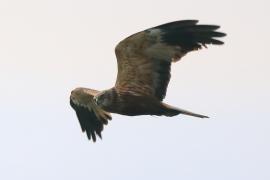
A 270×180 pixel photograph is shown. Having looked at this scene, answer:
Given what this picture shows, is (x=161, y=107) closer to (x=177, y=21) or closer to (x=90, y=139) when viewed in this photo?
(x=177, y=21)

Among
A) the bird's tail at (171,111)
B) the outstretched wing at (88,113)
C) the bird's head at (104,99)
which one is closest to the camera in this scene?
the bird's tail at (171,111)

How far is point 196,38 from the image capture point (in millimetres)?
19359

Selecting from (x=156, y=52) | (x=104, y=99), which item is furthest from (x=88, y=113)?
(x=156, y=52)

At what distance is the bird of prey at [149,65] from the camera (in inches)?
763

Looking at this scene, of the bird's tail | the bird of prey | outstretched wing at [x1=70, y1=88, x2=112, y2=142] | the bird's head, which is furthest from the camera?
outstretched wing at [x1=70, y1=88, x2=112, y2=142]

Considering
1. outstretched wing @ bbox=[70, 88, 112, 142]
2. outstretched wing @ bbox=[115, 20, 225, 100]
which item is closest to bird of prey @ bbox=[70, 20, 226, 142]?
outstretched wing @ bbox=[115, 20, 225, 100]

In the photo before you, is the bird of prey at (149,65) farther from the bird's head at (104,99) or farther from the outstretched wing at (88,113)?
the outstretched wing at (88,113)

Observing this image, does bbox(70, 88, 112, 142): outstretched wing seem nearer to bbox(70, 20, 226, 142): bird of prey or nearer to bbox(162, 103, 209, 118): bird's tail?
bbox(70, 20, 226, 142): bird of prey

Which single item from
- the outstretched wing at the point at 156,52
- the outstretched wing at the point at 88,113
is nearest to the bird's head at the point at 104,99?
the outstretched wing at the point at 156,52

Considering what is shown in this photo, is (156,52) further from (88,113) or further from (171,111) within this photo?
(88,113)

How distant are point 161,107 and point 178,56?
1.05 m

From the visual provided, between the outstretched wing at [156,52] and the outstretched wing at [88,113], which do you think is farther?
the outstretched wing at [88,113]

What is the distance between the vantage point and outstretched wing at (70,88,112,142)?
2256cm

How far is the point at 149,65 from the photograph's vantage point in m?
20.1
